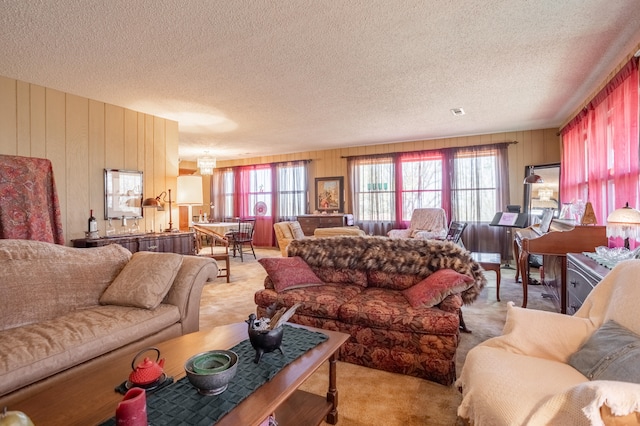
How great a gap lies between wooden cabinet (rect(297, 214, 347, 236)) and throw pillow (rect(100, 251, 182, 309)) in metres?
4.88

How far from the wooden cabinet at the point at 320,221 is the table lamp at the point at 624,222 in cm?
504

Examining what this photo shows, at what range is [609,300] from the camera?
1502mm

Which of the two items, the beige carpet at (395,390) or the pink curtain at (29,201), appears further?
the pink curtain at (29,201)

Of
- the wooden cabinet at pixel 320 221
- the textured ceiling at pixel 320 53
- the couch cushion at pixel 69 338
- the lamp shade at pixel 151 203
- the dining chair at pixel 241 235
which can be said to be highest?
the textured ceiling at pixel 320 53

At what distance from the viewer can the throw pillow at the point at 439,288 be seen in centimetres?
216

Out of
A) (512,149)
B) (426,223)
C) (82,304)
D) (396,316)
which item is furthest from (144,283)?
(512,149)

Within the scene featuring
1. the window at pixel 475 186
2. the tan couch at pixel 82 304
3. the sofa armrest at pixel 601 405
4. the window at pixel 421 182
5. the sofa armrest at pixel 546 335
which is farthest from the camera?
the window at pixel 421 182

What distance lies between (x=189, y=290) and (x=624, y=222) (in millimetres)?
3155

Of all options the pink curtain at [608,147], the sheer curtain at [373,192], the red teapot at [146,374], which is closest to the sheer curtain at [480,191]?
the sheer curtain at [373,192]

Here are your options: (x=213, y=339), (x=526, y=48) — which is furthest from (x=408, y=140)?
(x=213, y=339)

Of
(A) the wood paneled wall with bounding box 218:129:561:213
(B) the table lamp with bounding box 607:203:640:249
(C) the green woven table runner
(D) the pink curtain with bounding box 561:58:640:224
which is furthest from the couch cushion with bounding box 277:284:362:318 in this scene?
(A) the wood paneled wall with bounding box 218:129:561:213

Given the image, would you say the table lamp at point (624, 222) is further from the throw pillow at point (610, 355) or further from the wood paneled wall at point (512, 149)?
the wood paneled wall at point (512, 149)

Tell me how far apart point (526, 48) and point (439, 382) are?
295 cm

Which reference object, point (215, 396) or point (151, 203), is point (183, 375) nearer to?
point (215, 396)
